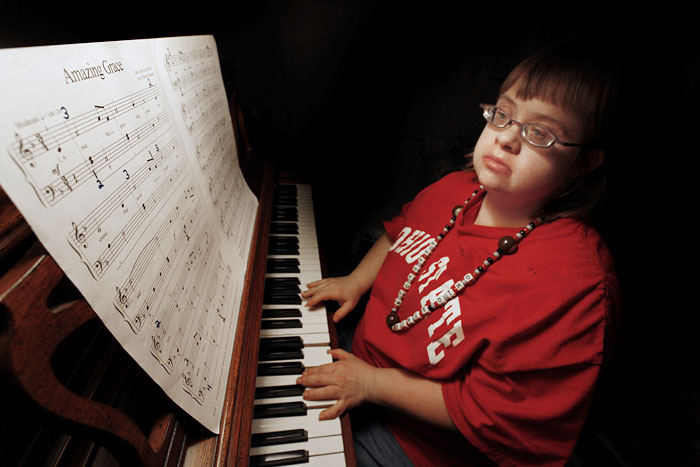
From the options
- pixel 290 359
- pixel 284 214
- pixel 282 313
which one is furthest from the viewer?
pixel 284 214

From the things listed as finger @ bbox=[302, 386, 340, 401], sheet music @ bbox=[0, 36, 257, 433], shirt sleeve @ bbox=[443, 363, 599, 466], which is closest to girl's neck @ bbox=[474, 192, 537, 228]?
shirt sleeve @ bbox=[443, 363, 599, 466]

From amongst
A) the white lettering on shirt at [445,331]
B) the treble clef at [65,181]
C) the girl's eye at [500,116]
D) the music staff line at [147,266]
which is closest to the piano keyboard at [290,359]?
the white lettering on shirt at [445,331]

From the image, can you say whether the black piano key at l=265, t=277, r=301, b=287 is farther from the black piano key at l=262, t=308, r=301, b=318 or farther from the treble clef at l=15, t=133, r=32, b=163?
the treble clef at l=15, t=133, r=32, b=163

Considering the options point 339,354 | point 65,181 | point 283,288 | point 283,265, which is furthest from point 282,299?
point 65,181

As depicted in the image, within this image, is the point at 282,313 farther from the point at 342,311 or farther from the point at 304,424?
the point at 304,424

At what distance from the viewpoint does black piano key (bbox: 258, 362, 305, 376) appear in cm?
94

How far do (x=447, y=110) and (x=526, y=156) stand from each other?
1.61m

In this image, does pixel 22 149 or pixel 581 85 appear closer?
pixel 22 149

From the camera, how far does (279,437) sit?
819mm

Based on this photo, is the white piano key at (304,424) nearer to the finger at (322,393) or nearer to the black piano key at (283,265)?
the finger at (322,393)

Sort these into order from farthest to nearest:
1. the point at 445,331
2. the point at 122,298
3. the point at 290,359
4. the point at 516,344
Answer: the point at 290,359 < the point at 445,331 < the point at 516,344 < the point at 122,298

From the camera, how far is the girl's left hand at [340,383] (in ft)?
2.92

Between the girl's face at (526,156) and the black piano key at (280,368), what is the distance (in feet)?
2.44

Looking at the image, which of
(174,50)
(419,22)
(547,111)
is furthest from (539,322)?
(419,22)
